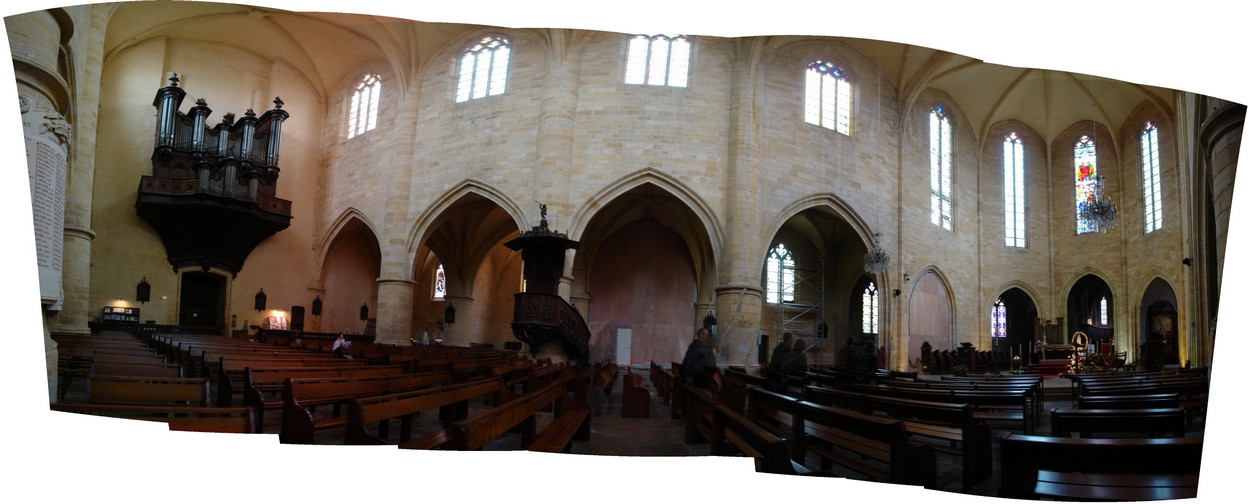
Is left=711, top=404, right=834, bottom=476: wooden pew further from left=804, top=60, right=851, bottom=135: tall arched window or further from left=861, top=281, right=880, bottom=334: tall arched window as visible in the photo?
left=861, top=281, right=880, bottom=334: tall arched window

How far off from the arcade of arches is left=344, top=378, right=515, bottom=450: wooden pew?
1.63 metres

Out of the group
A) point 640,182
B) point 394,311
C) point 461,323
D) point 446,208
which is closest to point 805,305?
point 640,182

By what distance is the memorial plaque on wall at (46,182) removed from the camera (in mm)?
3008

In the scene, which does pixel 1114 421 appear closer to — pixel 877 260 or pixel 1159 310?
pixel 877 260

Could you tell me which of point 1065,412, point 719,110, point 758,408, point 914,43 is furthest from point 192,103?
point 719,110

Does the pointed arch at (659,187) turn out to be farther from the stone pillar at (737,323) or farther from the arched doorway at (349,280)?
the arched doorway at (349,280)

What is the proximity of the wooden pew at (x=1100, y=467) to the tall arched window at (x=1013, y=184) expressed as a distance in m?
4.65

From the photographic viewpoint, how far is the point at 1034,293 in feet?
44.6

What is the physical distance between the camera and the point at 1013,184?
253 inches

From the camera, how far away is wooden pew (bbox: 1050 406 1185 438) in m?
3.03

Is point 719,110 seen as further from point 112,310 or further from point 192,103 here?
point 112,310

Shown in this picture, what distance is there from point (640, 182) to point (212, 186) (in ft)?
29.0

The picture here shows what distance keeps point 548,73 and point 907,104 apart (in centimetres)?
791

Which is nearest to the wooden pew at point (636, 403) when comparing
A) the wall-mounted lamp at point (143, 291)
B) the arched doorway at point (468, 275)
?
the wall-mounted lamp at point (143, 291)
